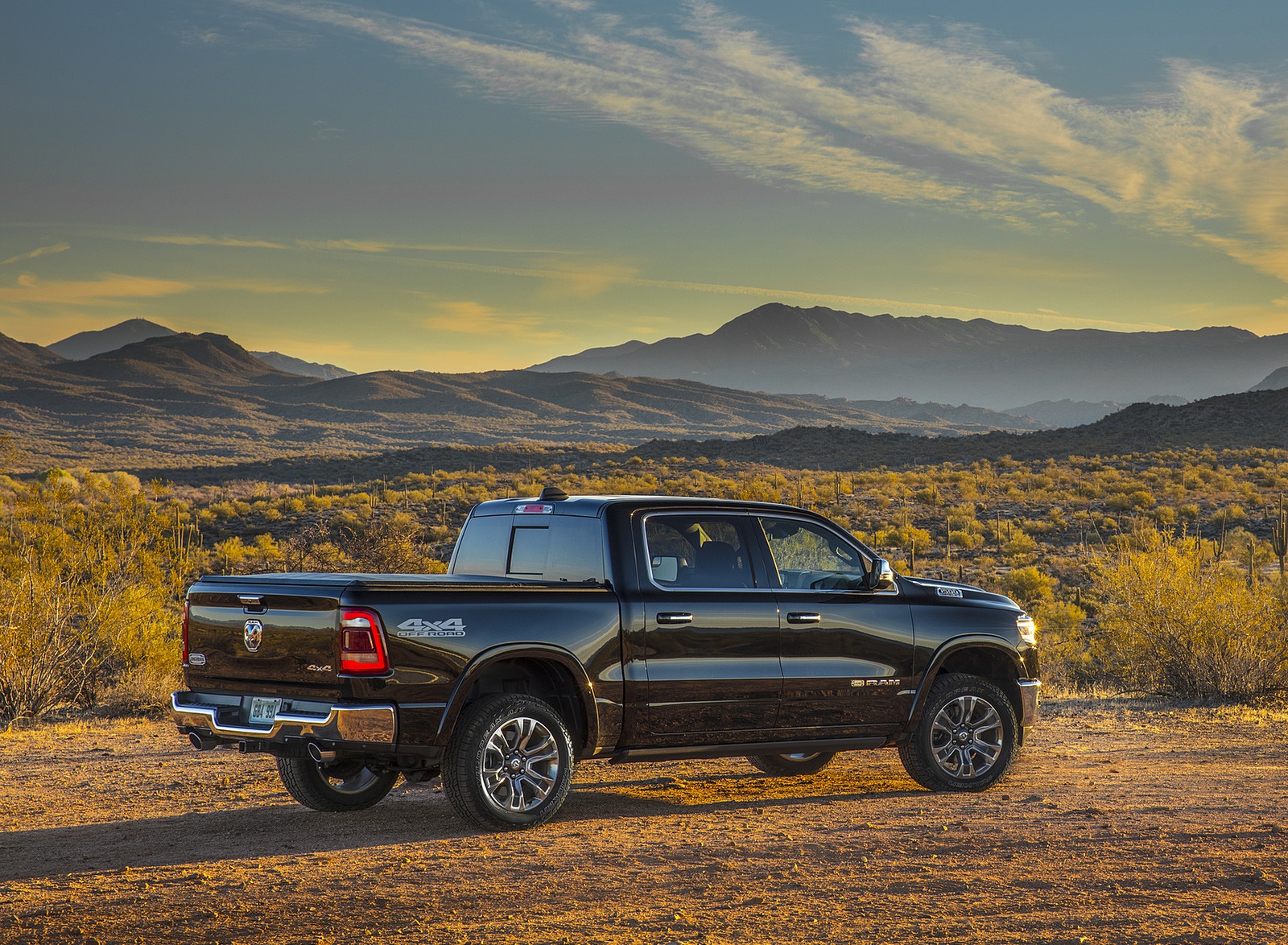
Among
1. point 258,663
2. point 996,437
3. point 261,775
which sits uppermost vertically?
point 996,437

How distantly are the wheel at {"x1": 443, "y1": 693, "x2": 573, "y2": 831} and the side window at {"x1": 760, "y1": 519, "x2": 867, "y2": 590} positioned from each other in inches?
76.5

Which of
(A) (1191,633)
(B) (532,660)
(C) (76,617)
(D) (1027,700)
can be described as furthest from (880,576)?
(C) (76,617)

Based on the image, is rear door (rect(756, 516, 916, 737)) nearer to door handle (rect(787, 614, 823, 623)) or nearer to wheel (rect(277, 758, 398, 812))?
door handle (rect(787, 614, 823, 623))

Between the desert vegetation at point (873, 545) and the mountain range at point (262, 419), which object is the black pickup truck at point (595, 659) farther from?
the mountain range at point (262, 419)

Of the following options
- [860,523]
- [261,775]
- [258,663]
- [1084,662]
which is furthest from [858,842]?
[860,523]

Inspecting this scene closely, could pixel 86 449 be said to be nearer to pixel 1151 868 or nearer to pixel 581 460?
pixel 581 460

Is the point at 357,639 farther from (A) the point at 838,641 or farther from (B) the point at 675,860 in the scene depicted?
(A) the point at 838,641

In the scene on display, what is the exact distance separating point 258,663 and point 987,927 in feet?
13.6

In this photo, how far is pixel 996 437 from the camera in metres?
75.6

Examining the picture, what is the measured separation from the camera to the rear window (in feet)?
27.2

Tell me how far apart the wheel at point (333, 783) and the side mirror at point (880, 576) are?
3388 millimetres

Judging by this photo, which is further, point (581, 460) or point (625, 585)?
point (581, 460)

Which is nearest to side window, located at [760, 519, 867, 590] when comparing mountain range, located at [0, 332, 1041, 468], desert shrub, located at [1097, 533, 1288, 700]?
desert shrub, located at [1097, 533, 1288, 700]

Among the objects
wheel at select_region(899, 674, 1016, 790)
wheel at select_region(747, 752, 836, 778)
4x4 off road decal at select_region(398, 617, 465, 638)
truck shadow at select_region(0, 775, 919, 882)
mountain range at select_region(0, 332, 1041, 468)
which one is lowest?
truck shadow at select_region(0, 775, 919, 882)
